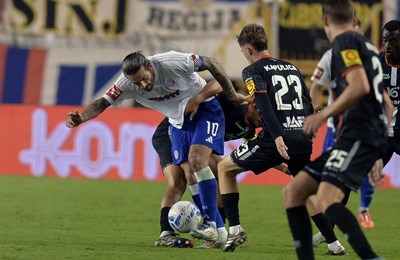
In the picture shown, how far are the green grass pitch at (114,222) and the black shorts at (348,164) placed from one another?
1.87 meters

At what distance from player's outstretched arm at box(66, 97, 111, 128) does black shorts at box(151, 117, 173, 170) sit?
808mm

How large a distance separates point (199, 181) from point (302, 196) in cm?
241

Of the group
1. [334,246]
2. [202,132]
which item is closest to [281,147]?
[334,246]

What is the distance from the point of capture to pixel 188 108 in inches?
362

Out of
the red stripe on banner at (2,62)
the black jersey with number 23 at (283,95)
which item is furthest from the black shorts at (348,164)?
the red stripe on banner at (2,62)

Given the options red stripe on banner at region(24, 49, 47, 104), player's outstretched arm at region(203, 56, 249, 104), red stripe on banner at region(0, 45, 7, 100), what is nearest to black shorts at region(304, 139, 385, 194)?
player's outstretched arm at region(203, 56, 249, 104)

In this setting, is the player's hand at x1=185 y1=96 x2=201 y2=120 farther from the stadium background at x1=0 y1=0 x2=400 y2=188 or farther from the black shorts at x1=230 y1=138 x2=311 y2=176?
the stadium background at x1=0 y1=0 x2=400 y2=188

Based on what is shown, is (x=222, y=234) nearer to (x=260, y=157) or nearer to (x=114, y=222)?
(x=260, y=157)

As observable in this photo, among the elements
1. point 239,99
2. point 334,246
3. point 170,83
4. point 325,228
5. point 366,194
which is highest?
point 170,83

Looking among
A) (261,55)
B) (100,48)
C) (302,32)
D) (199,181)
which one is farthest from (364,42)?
(100,48)

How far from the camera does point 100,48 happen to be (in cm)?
2375

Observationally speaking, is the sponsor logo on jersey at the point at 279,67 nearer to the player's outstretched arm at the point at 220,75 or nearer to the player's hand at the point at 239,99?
the player's outstretched arm at the point at 220,75

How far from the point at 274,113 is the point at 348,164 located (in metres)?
1.91

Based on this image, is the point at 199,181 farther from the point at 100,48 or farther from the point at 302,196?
the point at 100,48
